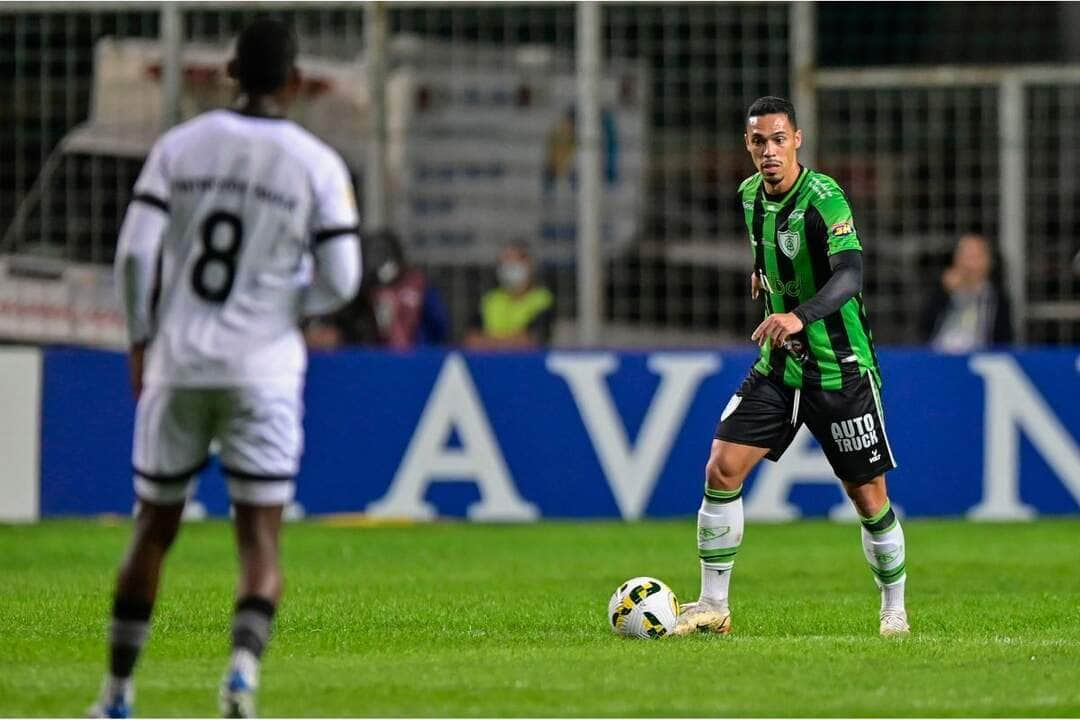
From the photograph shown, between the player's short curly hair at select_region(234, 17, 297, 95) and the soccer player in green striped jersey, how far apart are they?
2.98 m

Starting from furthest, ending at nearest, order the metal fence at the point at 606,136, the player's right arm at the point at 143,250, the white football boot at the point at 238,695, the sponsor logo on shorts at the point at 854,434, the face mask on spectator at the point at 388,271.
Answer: the metal fence at the point at 606,136
the face mask on spectator at the point at 388,271
the sponsor logo on shorts at the point at 854,434
the player's right arm at the point at 143,250
the white football boot at the point at 238,695

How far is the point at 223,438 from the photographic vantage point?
689 cm

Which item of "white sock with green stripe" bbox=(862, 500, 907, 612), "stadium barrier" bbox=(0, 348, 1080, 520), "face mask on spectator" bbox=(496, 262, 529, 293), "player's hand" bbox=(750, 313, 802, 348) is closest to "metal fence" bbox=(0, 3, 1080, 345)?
"face mask on spectator" bbox=(496, 262, 529, 293)

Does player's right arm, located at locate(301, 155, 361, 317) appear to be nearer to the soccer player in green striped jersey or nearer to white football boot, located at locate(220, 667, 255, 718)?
white football boot, located at locate(220, 667, 255, 718)

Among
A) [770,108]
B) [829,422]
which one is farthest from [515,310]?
[770,108]

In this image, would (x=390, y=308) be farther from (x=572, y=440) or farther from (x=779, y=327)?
(x=779, y=327)

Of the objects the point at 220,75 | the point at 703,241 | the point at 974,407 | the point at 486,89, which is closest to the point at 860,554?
the point at 974,407

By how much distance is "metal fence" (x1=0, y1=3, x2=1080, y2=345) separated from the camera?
704 inches

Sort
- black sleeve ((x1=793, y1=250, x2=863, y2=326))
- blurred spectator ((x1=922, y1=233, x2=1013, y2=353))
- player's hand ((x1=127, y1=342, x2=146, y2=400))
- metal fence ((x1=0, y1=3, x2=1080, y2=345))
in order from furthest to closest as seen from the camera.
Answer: metal fence ((x1=0, y1=3, x2=1080, y2=345)) → blurred spectator ((x1=922, y1=233, x2=1013, y2=353)) → black sleeve ((x1=793, y1=250, x2=863, y2=326)) → player's hand ((x1=127, y1=342, x2=146, y2=400))

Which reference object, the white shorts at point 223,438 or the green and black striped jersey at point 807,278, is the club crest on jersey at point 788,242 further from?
the white shorts at point 223,438

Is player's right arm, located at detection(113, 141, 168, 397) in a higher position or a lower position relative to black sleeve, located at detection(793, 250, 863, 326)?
higher

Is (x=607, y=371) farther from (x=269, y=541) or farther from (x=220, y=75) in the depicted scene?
(x=269, y=541)

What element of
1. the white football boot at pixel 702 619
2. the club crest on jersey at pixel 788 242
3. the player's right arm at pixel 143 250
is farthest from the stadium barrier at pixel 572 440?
the player's right arm at pixel 143 250

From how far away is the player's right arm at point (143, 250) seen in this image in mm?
6750
